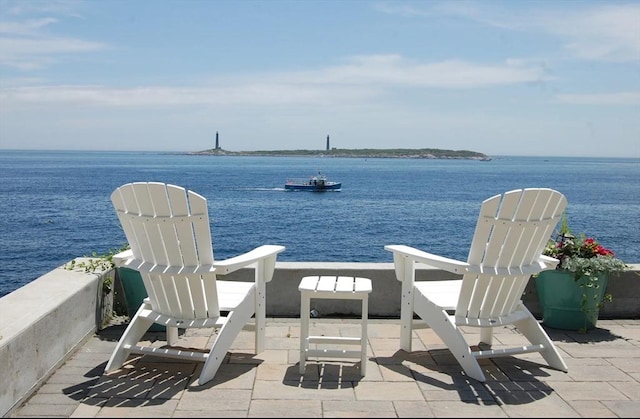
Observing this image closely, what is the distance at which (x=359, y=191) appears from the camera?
66.4 meters

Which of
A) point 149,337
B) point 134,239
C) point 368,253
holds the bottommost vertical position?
point 368,253

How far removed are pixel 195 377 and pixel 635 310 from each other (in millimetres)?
3447

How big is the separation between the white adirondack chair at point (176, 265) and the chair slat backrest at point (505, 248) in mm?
1287

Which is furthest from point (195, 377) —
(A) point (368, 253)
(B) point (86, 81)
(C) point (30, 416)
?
(B) point (86, 81)

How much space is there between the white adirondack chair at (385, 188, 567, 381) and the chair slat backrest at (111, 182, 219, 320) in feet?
4.11

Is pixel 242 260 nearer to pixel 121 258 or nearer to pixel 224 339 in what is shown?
pixel 224 339

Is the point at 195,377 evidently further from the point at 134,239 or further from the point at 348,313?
the point at 348,313

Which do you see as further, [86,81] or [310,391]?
[86,81]

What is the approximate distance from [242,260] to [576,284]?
2.46m

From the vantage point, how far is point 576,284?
4.54m

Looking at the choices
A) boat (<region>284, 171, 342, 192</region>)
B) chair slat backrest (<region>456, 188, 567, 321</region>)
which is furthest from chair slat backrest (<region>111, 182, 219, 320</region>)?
boat (<region>284, 171, 342, 192</region>)

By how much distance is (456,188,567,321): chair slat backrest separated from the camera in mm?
3455

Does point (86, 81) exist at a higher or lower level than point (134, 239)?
higher

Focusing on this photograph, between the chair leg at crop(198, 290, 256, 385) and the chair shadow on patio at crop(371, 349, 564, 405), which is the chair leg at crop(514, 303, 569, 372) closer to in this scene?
the chair shadow on patio at crop(371, 349, 564, 405)
